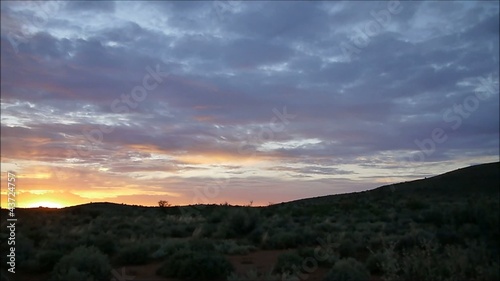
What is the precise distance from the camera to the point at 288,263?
567 inches

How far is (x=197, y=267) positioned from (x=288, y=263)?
271 centimetres

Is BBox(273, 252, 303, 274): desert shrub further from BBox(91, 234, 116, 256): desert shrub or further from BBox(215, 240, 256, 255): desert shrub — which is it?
BBox(91, 234, 116, 256): desert shrub

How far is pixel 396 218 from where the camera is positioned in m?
29.4

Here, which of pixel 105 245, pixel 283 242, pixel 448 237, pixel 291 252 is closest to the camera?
pixel 291 252

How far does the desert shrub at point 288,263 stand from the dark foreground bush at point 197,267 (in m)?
1.44

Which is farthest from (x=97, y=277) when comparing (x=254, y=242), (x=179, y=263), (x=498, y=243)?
(x=498, y=243)

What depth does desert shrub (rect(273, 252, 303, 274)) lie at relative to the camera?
1400cm

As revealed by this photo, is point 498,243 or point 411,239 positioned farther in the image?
point 411,239

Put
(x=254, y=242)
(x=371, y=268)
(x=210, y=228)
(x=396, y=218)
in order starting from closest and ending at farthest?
(x=371, y=268) → (x=254, y=242) → (x=210, y=228) → (x=396, y=218)

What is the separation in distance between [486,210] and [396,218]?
48.2ft

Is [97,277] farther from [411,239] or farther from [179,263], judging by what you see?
[411,239]

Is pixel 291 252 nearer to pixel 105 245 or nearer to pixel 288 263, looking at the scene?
pixel 288 263

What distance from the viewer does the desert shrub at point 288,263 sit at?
14000 mm

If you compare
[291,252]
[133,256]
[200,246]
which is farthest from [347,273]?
[133,256]
